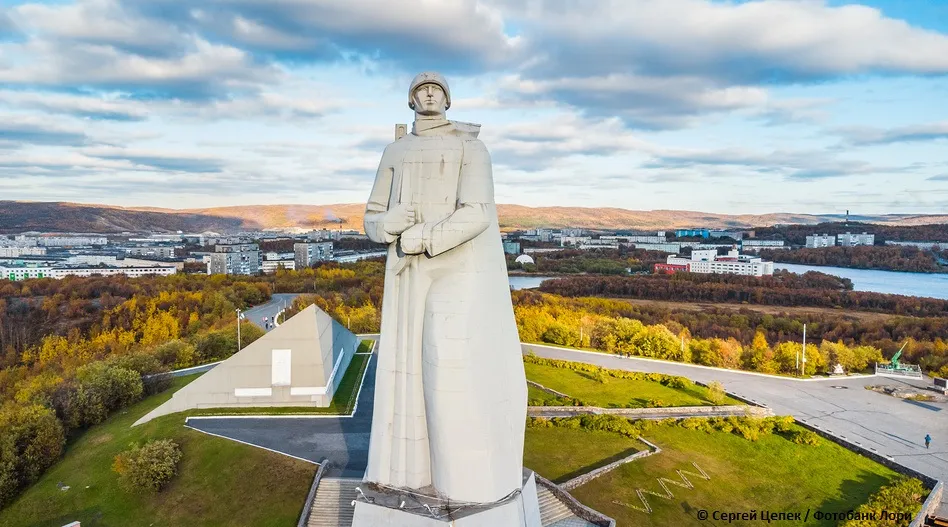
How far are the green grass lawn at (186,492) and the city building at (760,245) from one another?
17169cm

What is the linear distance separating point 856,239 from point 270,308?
173274 mm

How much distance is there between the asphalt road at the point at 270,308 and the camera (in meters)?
54.1

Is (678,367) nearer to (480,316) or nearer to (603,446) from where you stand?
(603,446)

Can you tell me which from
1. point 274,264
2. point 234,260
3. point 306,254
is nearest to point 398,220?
point 234,260

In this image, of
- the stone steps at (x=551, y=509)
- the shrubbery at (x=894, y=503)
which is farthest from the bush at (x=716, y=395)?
the stone steps at (x=551, y=509)

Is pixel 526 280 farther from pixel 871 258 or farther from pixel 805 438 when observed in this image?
pixel 871 258

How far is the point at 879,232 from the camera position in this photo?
17688cm

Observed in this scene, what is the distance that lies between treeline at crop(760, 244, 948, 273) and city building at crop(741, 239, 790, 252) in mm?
18209

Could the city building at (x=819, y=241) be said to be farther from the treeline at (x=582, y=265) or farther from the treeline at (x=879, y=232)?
the treeline at (x=582, y=265)

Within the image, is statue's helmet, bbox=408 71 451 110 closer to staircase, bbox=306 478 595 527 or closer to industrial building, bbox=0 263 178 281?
staircase, bbox=306 478 595 527

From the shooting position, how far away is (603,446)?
81.5 ft

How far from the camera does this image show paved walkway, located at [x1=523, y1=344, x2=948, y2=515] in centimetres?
2589

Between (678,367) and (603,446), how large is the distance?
1920cm

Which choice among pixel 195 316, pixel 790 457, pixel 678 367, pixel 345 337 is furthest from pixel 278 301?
pixel 790 457
